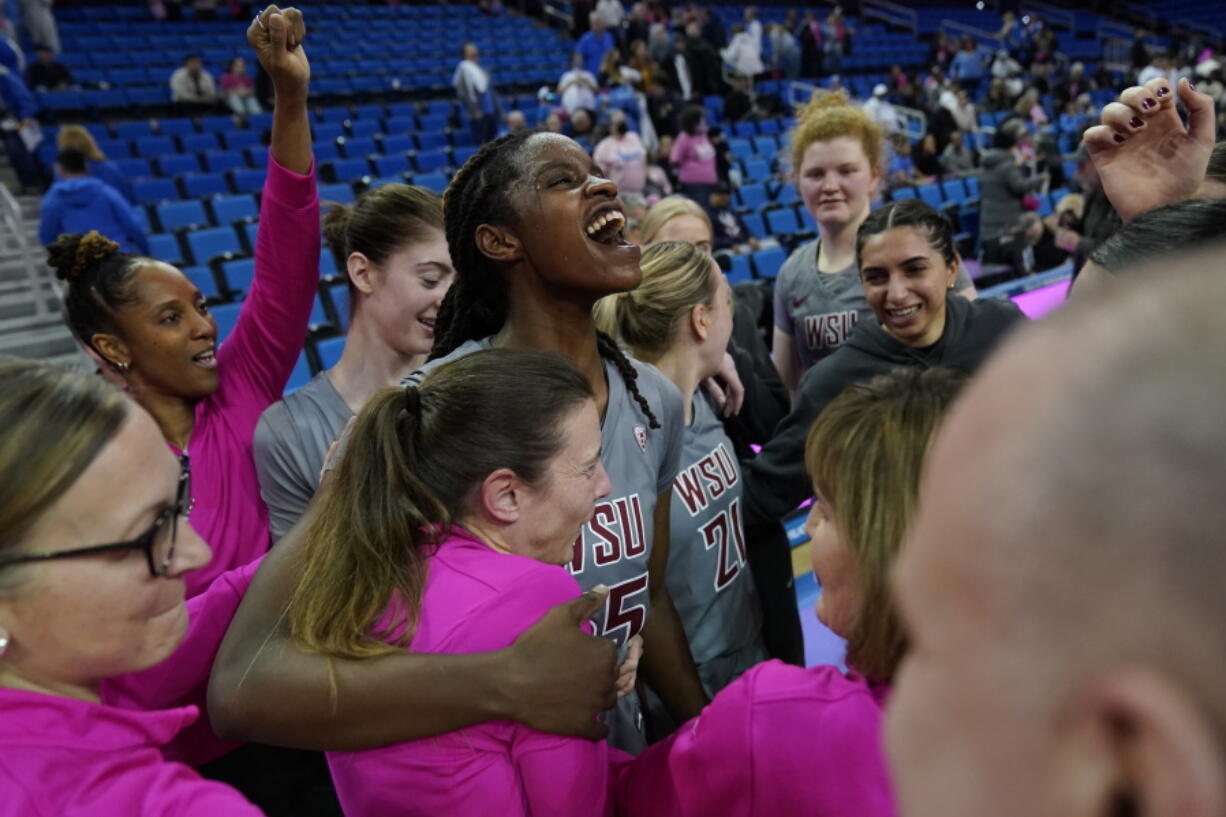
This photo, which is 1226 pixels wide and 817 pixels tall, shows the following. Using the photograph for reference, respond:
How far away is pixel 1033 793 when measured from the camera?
386 millimetres

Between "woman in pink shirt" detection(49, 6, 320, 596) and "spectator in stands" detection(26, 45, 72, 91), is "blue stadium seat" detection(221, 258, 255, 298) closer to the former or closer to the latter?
"woman in pink shirt" detection(49, 6, 320, 596)

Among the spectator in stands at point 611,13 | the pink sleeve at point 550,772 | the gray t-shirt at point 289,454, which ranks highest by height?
the spectator in stands at point 611,13

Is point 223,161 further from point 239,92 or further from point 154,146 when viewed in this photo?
point 239,92

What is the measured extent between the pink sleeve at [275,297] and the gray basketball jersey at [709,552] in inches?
34.9

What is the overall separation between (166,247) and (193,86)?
4.59 meters


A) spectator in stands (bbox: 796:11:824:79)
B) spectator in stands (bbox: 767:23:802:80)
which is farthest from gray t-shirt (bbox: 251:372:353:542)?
spectator in stands (bbox: 796:11:824:79)

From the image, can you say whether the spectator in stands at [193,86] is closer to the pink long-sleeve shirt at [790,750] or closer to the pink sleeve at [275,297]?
the pink sleeve at [275,297]

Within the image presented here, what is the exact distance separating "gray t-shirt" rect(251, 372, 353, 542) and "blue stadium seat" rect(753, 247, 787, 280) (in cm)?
563

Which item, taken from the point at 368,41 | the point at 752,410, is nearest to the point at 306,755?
the point at 752,410

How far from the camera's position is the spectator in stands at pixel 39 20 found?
9.75 meters

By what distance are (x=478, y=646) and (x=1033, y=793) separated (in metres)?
0.82

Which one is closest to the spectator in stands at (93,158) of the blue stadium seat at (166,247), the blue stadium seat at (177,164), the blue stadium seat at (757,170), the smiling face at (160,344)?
the blue stadium seat at (166,247)

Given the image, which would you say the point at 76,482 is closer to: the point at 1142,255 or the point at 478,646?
the point at 478,646

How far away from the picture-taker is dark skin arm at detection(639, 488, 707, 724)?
69.0 inches
